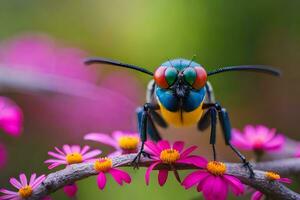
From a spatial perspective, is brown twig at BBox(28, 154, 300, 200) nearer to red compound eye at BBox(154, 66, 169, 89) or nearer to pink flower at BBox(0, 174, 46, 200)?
pink flower at BBox(0, 174, 46, 200)

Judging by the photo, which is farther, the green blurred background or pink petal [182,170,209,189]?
the green blurred background

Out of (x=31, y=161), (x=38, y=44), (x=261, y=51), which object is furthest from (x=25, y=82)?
(x=261, y=51)

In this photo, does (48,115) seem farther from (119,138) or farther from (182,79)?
(182,79)

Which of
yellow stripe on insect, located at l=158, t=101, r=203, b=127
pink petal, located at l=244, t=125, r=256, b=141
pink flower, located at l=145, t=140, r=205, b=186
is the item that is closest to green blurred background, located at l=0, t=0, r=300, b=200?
pink petal, located at l=244, t=125, r=256, b=141

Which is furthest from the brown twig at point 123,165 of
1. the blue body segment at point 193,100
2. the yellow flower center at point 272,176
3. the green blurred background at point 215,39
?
the green blurred background at point 215,39

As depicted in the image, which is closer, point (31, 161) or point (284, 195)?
point (284, 195)

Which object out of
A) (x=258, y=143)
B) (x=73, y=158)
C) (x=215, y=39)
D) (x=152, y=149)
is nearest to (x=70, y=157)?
(x=73, y=158)
